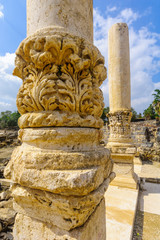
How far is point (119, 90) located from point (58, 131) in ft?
13.4

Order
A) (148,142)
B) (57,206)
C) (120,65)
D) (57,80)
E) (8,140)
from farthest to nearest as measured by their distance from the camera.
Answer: (8,140), (148,142), (120,65), (57,80), (57,206)

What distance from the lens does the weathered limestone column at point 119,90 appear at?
4.83 meters

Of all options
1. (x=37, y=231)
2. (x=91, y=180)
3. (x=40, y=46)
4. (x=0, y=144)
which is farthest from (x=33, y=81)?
(x=0, y=144)

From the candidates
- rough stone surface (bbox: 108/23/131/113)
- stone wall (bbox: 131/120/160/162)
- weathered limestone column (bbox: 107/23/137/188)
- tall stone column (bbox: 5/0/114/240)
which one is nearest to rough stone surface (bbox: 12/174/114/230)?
tall stone column (bbox: 5/0/114/240)

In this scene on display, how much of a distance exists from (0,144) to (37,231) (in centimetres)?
1975

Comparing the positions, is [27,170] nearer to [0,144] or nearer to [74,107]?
[74,107]

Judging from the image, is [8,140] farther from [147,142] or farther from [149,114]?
[149,114]

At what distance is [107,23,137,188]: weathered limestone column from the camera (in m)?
4.83

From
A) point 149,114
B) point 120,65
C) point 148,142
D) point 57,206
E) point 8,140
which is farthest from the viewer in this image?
point 149,114

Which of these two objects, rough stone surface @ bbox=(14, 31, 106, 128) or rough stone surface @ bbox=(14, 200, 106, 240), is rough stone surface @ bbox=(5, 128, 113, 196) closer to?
rough stone surface @ bbox=(14, 31, 106, 128)

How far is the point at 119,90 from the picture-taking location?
16.2 feet

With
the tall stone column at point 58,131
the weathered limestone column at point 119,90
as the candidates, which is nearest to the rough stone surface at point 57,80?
the tall stone column at point 58,131

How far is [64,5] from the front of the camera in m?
1.42

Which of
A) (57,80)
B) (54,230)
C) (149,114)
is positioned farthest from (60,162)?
(149,114)
